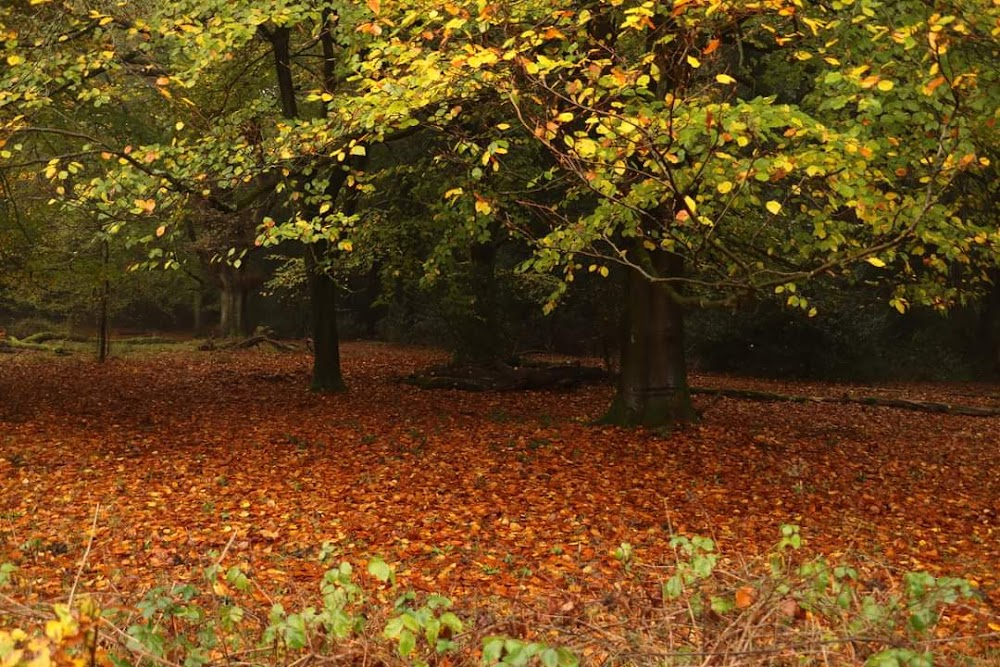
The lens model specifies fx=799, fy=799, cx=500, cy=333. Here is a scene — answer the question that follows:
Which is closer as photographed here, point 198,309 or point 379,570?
point 379,570

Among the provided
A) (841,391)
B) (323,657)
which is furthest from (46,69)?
(841,391)

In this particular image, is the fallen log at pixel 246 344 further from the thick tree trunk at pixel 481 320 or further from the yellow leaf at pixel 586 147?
the yellow leaf at pixel 586 147

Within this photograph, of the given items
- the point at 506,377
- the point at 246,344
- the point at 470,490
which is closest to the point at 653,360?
the point at 470,490

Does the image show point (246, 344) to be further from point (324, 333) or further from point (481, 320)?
point (481, 320)

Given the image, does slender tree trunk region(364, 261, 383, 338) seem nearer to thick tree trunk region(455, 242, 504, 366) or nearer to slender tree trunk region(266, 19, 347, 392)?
thick tree trunk region(455, 242, 504, 366)

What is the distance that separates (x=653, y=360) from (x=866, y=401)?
7593 millimetres

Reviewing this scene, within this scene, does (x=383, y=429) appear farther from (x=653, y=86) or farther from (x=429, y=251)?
(x=653, y=86)

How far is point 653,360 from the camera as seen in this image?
12.4m

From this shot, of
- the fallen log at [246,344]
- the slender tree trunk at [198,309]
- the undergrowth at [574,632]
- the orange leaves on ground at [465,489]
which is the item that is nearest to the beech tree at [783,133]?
the orange leaves on ground at [465,489]

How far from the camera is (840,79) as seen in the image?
7500 mm

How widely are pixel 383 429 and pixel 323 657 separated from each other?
10060 millimetres

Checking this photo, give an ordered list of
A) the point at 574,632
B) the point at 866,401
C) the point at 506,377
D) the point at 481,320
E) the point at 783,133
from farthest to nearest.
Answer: the point at 481,320 < the point at 506,377 < the point at 866,401 < the point at 783,133 < the point at 574,632

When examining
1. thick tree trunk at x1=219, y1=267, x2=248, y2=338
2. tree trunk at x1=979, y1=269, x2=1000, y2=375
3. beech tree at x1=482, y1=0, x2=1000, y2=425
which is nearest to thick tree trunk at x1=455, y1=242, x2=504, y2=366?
beech tree at x1=482, y1=0, x2=1000, y2=425

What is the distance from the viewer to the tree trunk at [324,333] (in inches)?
655
